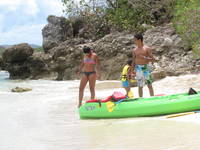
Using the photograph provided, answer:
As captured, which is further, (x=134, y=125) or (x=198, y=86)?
(x=198, y=86)

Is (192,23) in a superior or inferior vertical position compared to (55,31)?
inferior

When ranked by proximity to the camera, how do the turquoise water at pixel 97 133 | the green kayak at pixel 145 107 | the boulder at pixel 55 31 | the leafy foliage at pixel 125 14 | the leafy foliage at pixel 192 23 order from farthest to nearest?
the boulder at pixel 55 31
the leafy foliage at pixel 125 14
the leafy foliage at pixel 192 23
the green kayak at pixel 145 107
the turquoise water at pixel 97 133

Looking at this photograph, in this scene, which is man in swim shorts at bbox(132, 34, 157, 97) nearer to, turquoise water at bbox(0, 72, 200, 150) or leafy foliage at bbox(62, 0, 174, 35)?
turquoise water at bbox(0, 72, 200, 150)

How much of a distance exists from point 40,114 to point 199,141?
419 centimetres

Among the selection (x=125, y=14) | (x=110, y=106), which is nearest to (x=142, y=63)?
(x=110, y=106)

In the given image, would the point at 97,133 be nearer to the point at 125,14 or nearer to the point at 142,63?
the point at 142,63

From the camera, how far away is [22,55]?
2734 cm

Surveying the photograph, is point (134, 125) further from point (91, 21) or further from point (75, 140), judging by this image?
point (91, 21)

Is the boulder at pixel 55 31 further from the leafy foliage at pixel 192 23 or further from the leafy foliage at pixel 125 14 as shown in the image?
the leafy foliage at pixel 192 23

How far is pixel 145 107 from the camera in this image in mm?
5656

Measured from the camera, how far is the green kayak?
5559 millimetres

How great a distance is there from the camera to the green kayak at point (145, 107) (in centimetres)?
556

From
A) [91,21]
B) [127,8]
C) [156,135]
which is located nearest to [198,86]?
[156,135]

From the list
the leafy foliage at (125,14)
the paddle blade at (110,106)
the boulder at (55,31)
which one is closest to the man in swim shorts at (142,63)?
the paddle blade at (110,106)
